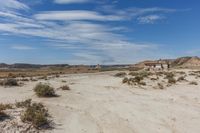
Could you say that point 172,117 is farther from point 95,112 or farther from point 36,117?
point 36,117

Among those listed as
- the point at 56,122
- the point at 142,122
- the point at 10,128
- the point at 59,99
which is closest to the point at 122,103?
the point at 59,99

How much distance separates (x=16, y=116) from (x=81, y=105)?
594 cm

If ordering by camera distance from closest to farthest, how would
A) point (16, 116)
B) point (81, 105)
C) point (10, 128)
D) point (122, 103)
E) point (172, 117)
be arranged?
point (10, 128), point (16, 116), point (172, 117), point (81, 105), point (122, 103)

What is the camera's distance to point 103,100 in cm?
2261

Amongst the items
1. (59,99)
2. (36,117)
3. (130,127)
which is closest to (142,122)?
(130,127)

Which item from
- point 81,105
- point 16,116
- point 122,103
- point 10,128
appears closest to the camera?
point 10,128

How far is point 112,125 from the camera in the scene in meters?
14.8

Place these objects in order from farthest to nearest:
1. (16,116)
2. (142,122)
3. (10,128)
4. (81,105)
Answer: (81,105) → (142,122) → (16,116) → (10,128)

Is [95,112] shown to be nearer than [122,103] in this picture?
Yes

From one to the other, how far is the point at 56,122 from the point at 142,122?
12.8 feet

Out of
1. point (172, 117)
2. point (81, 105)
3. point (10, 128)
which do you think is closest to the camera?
point (10, 128)

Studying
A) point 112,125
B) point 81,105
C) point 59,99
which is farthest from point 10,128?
point 59,99

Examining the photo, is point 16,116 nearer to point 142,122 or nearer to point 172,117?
point 142,122

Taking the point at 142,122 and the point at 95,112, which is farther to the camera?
the point at 95,112
